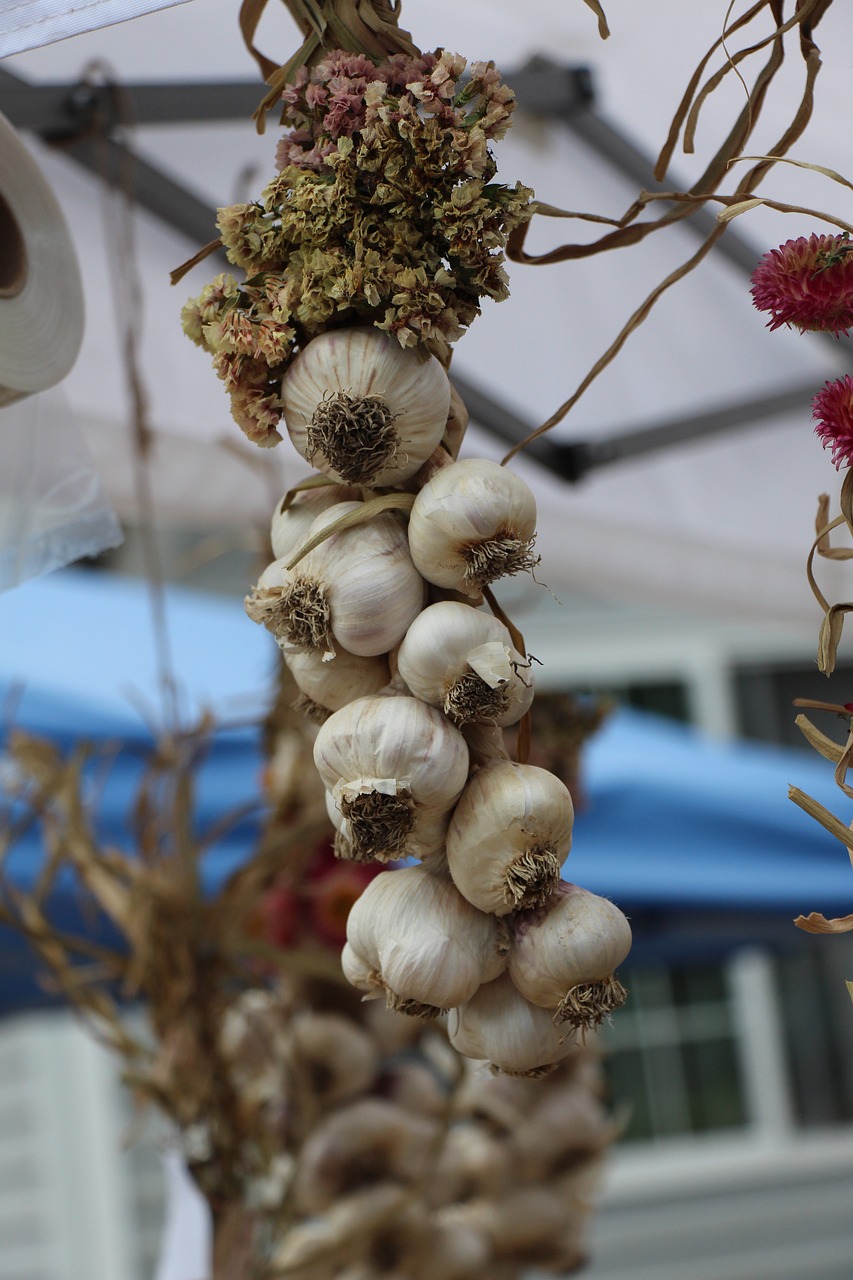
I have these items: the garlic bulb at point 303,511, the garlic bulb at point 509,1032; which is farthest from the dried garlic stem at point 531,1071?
the garlic bulb at point 303,511

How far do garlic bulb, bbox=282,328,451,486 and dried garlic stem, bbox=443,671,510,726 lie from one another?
0.29ft

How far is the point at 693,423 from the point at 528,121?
0.44 m

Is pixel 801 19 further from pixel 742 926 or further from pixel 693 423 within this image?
pixel 742 926

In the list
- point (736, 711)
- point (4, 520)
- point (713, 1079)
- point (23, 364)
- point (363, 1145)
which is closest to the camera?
point (23, 364)

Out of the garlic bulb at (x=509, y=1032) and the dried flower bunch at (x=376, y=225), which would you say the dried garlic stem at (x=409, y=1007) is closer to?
the garlic bulb at (x=509, y=1032)

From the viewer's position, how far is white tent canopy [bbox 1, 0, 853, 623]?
46.7 inches

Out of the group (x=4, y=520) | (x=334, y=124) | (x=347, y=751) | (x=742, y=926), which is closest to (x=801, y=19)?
(x=334, y=124)

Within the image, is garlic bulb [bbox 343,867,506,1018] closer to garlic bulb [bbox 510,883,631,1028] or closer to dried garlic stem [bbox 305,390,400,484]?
garlic bulb [bbox 510,883,631,1028]

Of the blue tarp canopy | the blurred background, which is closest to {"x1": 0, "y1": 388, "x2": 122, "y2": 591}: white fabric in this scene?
the blurred background

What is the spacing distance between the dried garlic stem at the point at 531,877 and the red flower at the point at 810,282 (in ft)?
0.71

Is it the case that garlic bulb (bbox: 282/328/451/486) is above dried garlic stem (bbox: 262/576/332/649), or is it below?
above

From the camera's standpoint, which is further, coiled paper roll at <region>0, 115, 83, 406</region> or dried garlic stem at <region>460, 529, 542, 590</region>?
coiled paper roll at <region>0, 115, 83, 406</region>

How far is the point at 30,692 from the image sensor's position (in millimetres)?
1862

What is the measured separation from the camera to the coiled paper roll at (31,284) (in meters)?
0.72
